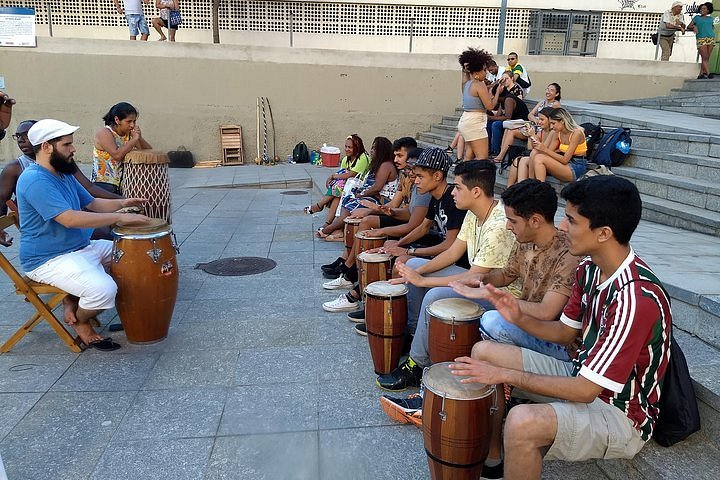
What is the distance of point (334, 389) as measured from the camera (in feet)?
10.7

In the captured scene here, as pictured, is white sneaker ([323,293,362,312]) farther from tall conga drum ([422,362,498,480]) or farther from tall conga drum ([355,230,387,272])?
tall conga drum ([422,362,498,480])

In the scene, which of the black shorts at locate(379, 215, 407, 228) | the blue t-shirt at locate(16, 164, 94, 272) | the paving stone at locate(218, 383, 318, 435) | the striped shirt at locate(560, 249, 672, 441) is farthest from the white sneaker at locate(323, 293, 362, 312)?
the striped shirt at locate(560, 249, 672, 441)

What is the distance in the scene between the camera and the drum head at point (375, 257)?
A: 388 cm

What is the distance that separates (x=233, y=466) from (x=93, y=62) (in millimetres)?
12607

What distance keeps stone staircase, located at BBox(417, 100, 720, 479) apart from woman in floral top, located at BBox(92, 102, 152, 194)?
4.77m

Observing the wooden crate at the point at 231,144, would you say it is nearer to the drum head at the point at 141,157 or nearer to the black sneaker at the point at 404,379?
the drum head at the point at 141,157

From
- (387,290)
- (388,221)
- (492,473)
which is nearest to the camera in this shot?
(492,473)

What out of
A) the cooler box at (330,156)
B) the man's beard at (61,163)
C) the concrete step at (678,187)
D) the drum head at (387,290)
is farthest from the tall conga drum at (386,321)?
the cooler box at (330,156)

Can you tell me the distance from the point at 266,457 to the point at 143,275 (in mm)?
1704

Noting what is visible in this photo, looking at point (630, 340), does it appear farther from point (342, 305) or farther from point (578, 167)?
point (578, 167)

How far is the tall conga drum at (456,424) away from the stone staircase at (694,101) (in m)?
9.32

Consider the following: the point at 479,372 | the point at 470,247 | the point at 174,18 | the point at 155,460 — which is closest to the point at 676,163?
the point at 470,247

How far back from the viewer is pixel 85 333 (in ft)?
12.6

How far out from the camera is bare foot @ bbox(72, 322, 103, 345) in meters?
3.81
